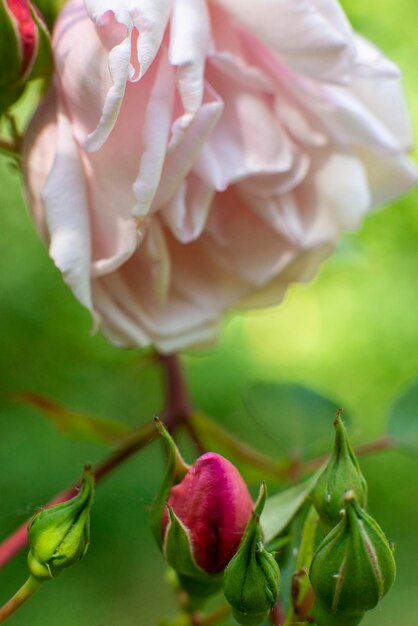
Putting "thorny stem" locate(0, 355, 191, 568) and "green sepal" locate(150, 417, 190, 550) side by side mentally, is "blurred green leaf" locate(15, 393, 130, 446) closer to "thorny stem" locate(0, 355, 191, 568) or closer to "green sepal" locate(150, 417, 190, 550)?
"thorny stem" locate(0, 355, 191, 568)

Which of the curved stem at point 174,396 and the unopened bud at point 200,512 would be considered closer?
the unopened bud at point 200,512

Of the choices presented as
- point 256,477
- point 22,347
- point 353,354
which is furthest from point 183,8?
point 353,354

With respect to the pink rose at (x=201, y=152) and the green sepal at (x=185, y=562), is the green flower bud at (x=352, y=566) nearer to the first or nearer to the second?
the green sepal at (x=185, y=562)

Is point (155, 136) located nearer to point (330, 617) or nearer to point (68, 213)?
point (68, 213)

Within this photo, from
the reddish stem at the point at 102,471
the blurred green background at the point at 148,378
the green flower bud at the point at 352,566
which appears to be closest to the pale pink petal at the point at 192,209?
the reddish stem at the point at 102,471

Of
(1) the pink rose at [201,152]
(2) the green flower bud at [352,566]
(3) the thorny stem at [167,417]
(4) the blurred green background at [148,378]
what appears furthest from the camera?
(4) the blurred green background at [148,378]

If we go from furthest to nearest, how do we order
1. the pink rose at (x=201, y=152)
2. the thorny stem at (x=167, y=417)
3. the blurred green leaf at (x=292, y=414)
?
the blurred green leaf at (x=292, y=414) < the thorny stem at (x=167, y=417) < the pink rose at (x=201, y=152)

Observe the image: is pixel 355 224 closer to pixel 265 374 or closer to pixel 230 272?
pixel 230 272
